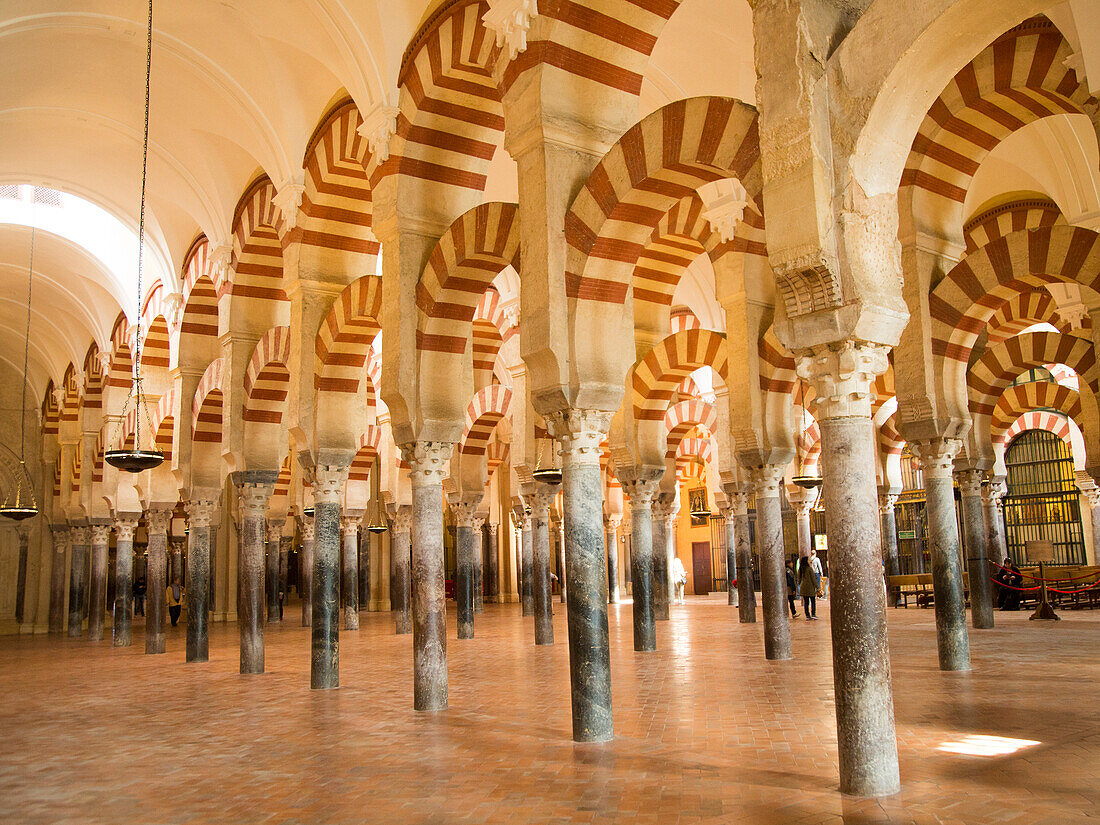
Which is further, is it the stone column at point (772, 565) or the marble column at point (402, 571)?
the marble column at point (402, 571)

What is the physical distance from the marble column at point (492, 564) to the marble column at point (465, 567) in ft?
27.3

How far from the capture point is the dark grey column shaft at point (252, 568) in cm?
855

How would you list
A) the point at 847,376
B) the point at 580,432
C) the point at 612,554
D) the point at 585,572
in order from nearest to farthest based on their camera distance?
the point at 847,376, the point at 585,572, the point at 580,432, the point at 612,554

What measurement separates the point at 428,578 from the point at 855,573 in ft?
11.1

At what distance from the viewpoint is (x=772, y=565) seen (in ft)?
25.3

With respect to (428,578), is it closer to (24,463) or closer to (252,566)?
(252,566)

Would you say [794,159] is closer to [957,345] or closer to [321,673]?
[957,345]

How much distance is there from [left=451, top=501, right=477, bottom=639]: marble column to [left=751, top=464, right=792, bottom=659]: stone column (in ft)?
14.6

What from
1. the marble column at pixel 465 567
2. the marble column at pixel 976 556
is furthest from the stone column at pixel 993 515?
the marble column at pixel 465 567

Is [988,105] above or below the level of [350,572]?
above

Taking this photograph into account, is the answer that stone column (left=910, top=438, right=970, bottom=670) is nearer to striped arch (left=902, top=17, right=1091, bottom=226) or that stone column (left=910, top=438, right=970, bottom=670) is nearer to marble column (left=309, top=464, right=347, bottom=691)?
striped arch (left=902, top=17, right=1091, bottom=226)

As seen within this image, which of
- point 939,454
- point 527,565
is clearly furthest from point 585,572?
point 527,565

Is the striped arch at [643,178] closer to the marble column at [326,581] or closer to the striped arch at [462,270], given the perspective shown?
the striped arch at [462,270]

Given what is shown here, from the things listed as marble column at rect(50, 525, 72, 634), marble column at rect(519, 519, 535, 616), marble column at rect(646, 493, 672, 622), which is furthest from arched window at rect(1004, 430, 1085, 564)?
marble column at rect(50, 525, 72, 634)
